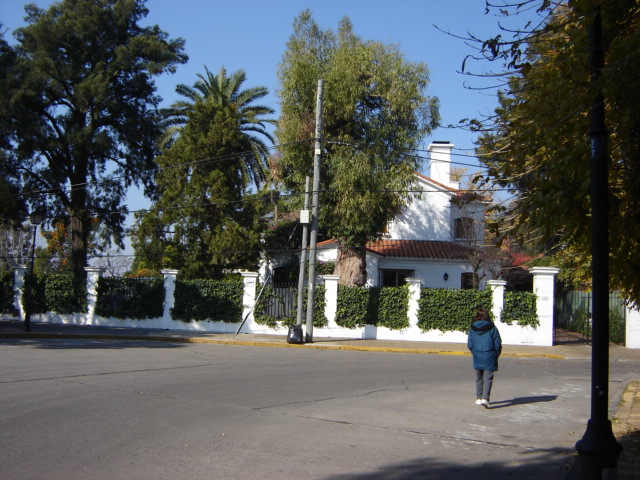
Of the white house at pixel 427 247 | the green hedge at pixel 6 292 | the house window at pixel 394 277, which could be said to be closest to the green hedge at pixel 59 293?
the green hedge at pixel 6 292

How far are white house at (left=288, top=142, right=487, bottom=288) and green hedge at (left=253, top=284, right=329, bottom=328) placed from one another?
24.4 feet

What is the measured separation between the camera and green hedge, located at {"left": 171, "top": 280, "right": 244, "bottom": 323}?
27.2 meters

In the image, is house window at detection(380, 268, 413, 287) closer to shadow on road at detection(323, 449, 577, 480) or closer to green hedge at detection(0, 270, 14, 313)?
green hedge at detection(0, 270, 14, 313)

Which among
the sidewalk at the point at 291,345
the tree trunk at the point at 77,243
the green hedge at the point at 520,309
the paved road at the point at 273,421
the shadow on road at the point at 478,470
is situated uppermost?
the tree trunk at the point at 77,243

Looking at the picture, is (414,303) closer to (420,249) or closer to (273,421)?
(420,249)

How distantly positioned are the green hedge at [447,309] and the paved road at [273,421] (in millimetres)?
9391

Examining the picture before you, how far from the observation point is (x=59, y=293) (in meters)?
29.6

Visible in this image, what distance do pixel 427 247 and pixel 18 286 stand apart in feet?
71.0

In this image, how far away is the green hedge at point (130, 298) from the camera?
28.3 metres

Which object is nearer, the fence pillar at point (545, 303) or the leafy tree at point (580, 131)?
the leafy tree at point (580, 131)

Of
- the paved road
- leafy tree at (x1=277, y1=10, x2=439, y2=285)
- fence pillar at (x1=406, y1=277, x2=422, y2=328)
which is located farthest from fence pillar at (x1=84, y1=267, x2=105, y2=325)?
fence pillar at (x1=406, y1=277, x2=422, y2=328)

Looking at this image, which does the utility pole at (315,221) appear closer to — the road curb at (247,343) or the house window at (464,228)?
the road curb at (247,343)

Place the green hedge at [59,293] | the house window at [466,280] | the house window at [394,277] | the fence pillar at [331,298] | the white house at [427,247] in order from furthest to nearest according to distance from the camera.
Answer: the house window at [394,277]
the house window at [466,280]
the white house at [427,247]
the green hedge at [59,293]
the fence pillar at [331,298]

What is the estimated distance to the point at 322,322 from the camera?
86.8 feet
